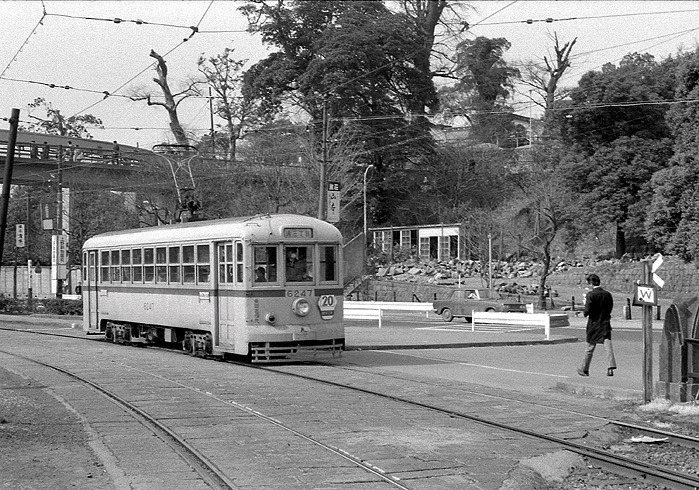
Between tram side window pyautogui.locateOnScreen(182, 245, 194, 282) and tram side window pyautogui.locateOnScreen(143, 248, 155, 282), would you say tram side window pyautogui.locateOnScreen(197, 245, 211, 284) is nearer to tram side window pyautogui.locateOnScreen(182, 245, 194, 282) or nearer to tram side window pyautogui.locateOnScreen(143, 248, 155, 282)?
tram side window pyautogui.locateOnScreen(182, 245, 194, 282)

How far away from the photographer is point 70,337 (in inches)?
1169

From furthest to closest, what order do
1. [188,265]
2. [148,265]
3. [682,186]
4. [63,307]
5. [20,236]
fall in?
1. [20,236]
2. [63,307]
3. [682,186]
4. [148,265]
5. [188,265]

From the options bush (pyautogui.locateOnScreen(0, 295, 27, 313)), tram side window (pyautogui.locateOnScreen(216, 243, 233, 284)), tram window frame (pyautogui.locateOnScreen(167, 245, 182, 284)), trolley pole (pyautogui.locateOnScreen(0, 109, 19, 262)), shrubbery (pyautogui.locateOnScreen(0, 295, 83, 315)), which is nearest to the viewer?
trolley pole (pyautogui.locateOnScreen(0, 109, 19, 262))

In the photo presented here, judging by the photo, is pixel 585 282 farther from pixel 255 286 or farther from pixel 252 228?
pixel 255 286

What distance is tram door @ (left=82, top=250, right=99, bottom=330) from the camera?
26.6 metres

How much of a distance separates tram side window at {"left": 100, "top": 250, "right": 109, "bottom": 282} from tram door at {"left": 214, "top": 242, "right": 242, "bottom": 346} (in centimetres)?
694

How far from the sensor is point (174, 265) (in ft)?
70.6

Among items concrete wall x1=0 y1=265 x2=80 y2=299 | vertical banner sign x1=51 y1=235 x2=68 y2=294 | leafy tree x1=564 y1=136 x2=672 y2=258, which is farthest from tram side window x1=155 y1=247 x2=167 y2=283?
concrete wall x1=0 y1=265 x2=80 y2=299

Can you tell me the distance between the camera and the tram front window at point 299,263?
19.1m

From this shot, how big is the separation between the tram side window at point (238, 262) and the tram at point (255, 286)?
20 millimetres

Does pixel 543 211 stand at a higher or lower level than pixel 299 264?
higher

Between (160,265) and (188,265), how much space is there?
162cm

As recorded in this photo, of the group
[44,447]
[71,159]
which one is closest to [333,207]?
[44,447]

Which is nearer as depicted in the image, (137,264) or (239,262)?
(239,262)
